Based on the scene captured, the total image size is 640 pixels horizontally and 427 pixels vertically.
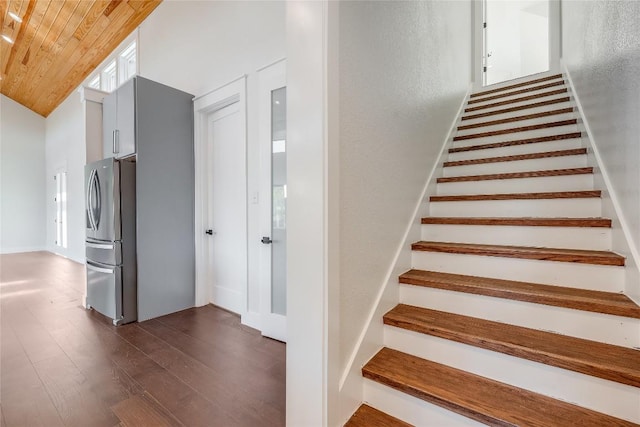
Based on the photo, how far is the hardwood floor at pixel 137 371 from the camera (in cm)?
150

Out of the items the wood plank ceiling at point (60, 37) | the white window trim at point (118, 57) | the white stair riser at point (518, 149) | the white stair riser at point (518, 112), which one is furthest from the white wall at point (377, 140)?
the white window trim at point (118, 57)

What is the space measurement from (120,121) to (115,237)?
121 centimetres

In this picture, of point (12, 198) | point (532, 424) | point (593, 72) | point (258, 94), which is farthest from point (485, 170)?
point (12, 198)

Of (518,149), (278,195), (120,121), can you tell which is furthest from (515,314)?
(120,121)

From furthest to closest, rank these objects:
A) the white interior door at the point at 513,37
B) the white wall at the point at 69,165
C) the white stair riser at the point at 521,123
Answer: the white wall at the point at 69,165 < the white interior door at the point at 513,37 < the white stair riser at the point at 521,123

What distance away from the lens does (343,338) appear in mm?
1258

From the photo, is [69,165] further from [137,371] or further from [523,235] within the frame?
[523,235]

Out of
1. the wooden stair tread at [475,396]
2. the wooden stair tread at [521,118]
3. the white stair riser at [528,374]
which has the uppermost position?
the wooden stair tread at [521,118]

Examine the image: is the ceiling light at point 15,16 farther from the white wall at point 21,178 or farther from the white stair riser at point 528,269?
the white stair riser at point 528,269

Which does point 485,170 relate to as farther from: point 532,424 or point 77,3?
point 77,3

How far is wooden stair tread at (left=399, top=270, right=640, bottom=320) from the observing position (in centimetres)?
119

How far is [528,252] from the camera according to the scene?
59.9 inches

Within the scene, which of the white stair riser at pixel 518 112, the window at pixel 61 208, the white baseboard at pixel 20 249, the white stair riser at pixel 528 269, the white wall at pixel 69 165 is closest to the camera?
the white stair riser at pixel 528 269

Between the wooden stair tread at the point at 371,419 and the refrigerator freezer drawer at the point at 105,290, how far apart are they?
2.50 meters
